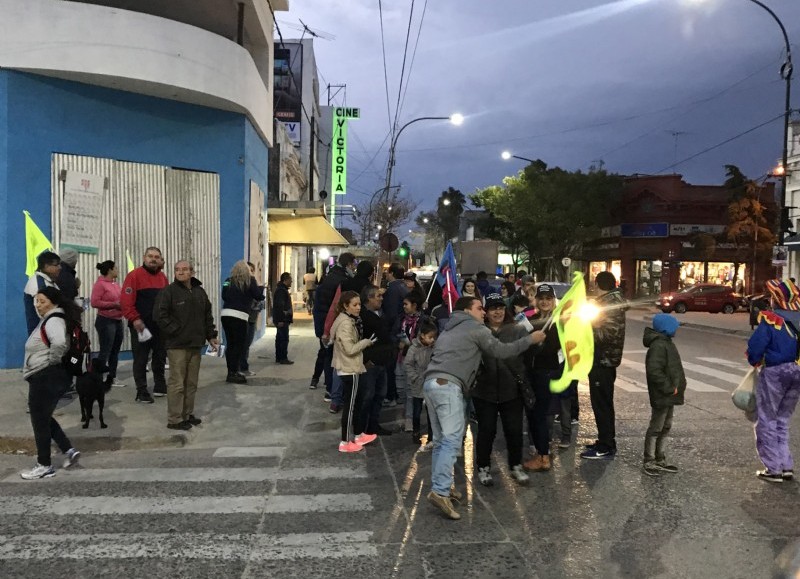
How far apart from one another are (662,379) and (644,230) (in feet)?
125

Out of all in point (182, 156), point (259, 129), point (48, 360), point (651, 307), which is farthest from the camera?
point (651, 307)

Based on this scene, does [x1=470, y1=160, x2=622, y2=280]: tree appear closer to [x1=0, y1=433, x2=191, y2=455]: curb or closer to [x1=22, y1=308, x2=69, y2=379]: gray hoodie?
[x1=0, y1=433, x2=191, y2=455]: curb

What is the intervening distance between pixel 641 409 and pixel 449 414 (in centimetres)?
487

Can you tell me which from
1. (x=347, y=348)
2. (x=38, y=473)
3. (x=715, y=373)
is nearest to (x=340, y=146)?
(x=715, y=373)

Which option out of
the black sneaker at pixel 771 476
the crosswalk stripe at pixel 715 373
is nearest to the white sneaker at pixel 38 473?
the black sneaker at pixel 771 476

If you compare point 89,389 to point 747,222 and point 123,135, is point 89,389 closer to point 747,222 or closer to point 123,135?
point 123,135

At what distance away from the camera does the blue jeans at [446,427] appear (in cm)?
461

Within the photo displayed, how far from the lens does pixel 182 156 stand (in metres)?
11.9

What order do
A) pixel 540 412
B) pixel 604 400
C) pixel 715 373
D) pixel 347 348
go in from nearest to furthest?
pixel 540 412
pixel 604 400
pixel 347 348
pixel 715 373

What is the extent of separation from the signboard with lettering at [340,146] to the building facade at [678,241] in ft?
61.4

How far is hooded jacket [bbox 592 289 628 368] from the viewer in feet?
19.5

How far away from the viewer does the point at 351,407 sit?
252 inches

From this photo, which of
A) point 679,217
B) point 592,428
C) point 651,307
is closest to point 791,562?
point 592,428

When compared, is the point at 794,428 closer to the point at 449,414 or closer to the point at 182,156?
the point at 449,414
